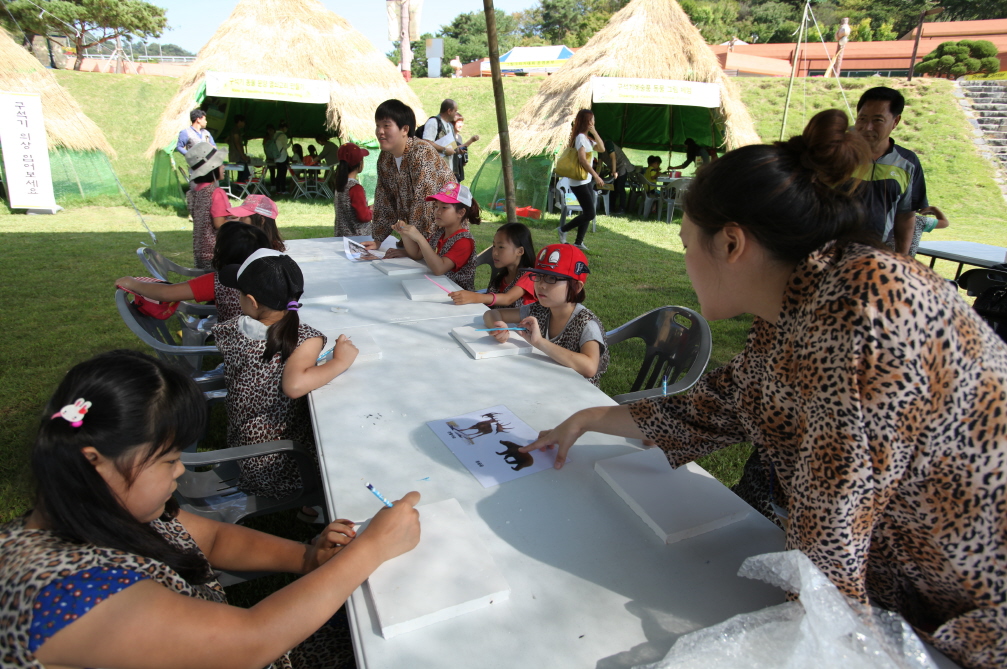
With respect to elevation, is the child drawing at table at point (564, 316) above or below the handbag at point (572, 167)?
below

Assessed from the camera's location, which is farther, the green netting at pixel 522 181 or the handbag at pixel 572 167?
the green netting at pixel 522 181

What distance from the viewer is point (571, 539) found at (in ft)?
3.94

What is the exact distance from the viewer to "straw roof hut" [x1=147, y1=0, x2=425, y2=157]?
10.2 m

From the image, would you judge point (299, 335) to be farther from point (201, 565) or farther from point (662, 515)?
point (662, 515)

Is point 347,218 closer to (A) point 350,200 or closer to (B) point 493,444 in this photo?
(A) point 350,200

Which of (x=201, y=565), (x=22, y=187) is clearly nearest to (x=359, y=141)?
(x=22, y=187)

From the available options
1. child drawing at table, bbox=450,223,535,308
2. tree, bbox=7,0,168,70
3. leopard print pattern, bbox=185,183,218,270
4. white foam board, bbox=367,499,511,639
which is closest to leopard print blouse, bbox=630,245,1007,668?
white foam board, bbox=367,499,511,639

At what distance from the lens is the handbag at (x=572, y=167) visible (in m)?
7.75

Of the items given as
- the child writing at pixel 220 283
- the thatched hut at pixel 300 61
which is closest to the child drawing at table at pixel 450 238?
the child writing at pixel 220 283

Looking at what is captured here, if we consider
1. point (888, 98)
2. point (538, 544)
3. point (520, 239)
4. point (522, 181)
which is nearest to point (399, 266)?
point (520, 239)

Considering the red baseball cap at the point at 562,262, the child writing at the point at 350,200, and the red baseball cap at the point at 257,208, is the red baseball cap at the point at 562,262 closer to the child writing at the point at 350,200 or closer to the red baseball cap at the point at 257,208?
the red baseball cap at the point at 257,208

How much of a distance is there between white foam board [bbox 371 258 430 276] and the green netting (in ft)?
21.1

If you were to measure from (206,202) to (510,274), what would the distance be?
2.81 meters

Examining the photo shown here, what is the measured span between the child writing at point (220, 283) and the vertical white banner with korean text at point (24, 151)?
8919 mm
